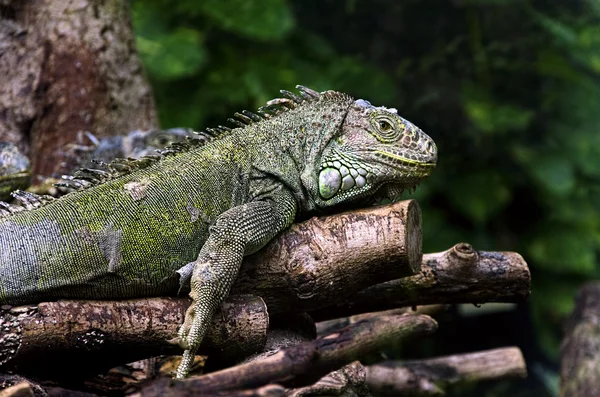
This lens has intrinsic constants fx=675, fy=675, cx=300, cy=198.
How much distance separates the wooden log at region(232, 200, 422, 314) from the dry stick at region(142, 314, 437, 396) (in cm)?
58

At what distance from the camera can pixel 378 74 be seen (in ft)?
28.8

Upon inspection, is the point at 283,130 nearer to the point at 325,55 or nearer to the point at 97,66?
the point at 97,66

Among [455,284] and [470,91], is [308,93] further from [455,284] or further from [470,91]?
[470,91]

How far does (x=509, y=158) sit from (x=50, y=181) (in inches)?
240

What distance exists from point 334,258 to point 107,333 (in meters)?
1.41

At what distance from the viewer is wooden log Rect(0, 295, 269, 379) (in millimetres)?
3695

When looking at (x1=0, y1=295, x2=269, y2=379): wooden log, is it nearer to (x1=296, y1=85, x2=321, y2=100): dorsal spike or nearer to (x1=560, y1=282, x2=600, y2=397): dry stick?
(x1=296, y1=85, x2=321, y2=100): dorsal spike

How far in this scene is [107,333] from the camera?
12.7 ft

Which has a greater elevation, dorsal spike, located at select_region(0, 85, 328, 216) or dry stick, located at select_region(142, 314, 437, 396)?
dorsal spike, located at select_region(0, 85, 328, 216)

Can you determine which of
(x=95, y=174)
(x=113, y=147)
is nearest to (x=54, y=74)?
(x=113, y=147)

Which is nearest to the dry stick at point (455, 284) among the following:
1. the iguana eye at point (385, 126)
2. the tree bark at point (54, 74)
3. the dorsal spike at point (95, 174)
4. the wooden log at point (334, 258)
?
the wooden log at point (334, 258)

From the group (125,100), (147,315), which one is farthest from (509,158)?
(147,315)

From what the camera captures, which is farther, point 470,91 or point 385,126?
point 470,91

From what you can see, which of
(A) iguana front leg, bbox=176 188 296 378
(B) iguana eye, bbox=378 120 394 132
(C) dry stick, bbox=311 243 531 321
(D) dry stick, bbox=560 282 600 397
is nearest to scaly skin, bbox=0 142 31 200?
(A) iguana front leg, bbox=176 188 296 378
